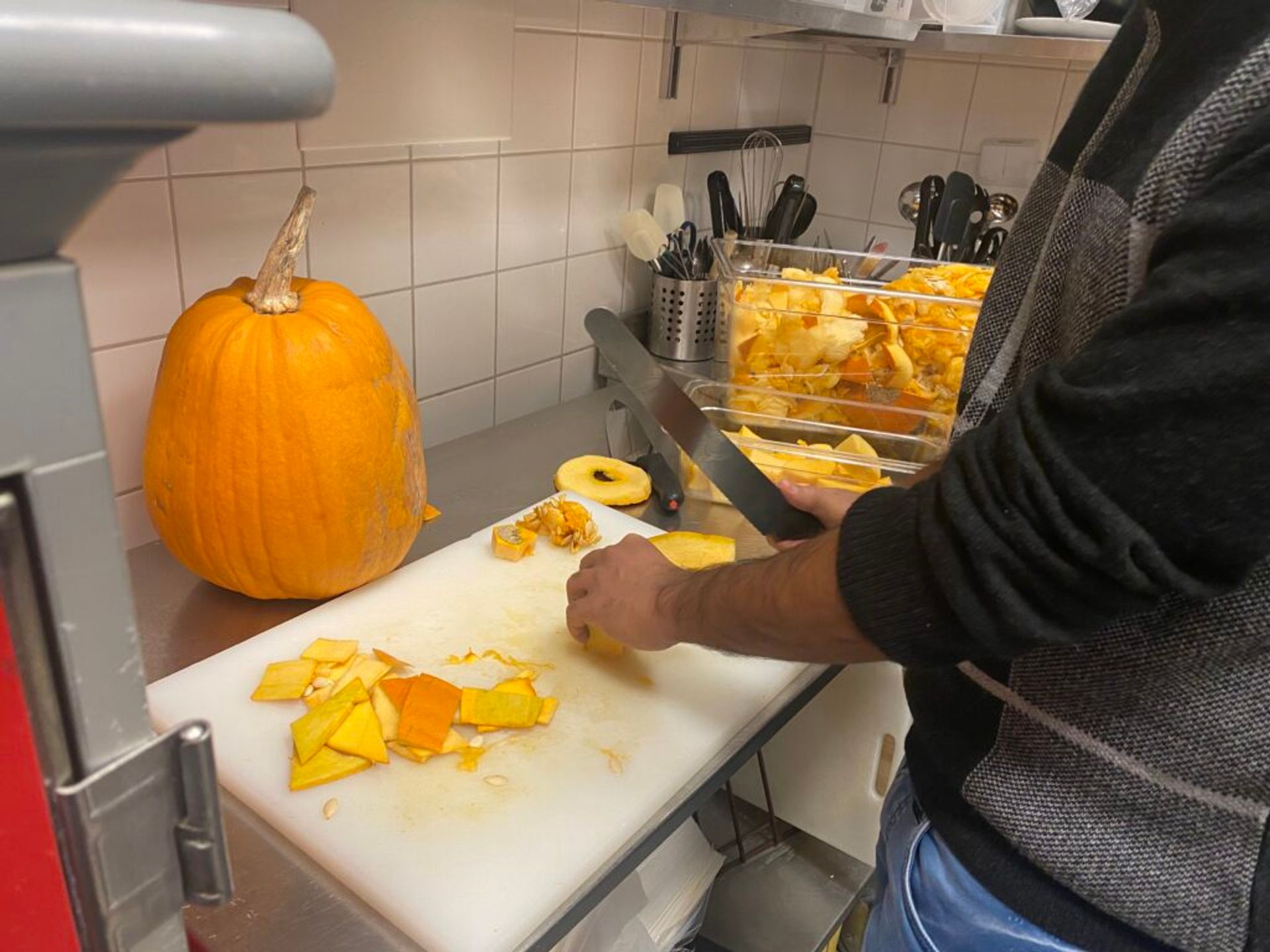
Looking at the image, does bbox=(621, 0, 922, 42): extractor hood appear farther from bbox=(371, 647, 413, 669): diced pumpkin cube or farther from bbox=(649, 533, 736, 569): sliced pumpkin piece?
bbox=(371, 647, 413, 669): diced pumpkin cube

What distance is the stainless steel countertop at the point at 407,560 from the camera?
1.86 feet

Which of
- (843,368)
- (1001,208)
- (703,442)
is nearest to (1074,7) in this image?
(1001,208)

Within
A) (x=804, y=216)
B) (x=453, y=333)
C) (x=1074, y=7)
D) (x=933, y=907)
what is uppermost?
(x=1074, y=7)

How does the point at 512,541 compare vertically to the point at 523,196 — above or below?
below

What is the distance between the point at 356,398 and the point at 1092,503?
569mm

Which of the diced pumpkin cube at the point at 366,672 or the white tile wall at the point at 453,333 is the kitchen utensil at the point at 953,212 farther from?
the diced pumpkin cube at the point at 366,672

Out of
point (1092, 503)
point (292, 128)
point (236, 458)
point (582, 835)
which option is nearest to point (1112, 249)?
point (1092, 503)

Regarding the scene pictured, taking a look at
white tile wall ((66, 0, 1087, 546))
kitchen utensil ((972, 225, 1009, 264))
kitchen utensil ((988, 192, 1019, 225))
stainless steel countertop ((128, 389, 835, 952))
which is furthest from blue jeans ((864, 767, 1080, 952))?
kitchen utensil ((988, 192, 1019, 225))

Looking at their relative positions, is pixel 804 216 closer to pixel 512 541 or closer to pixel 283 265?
pixel 512 541

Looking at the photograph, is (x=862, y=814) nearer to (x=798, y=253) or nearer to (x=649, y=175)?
(x=798, y=253)

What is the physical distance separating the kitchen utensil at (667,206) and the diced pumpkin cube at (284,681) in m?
0.93

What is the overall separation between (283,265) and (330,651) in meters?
0.32

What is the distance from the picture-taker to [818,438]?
121 centimetres

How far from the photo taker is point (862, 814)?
1.05 meters
